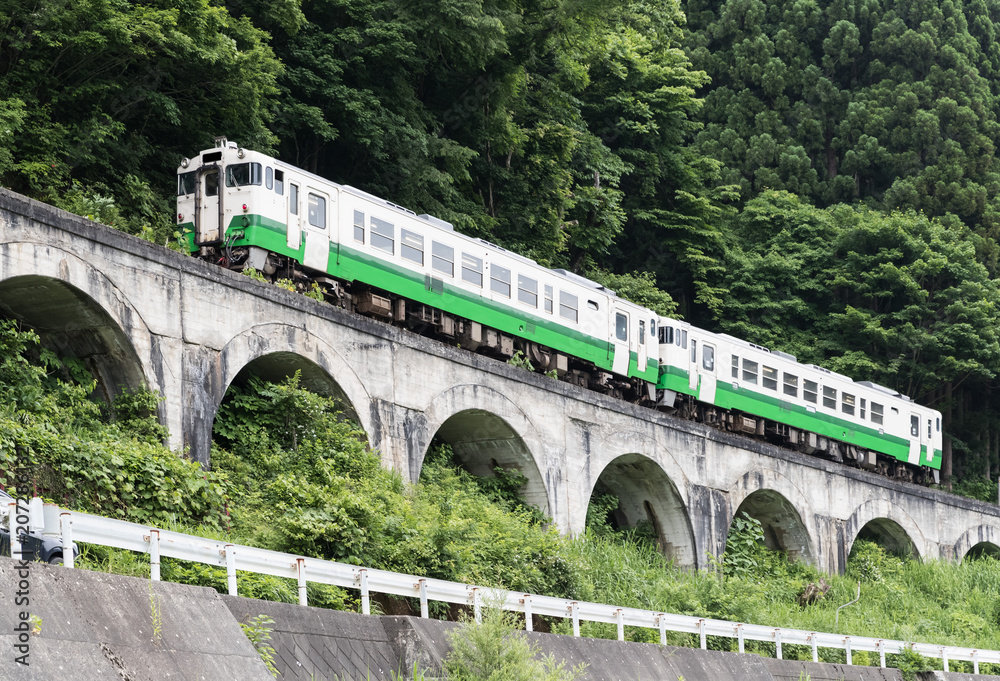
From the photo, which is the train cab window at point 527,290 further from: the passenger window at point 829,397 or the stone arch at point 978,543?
the stone arch at point 978,543

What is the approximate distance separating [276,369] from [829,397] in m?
21.5

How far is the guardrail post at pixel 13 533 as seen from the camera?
9.25 m

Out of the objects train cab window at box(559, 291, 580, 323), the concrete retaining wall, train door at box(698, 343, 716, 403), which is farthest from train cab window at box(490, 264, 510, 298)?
the concrete retaining wall

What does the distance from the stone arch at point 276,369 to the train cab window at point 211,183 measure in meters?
4.13

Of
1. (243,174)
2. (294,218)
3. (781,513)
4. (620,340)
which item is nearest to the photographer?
(243,174)

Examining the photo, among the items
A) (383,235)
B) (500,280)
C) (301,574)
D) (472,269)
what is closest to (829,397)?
(500,280)

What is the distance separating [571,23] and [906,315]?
66.0 feet

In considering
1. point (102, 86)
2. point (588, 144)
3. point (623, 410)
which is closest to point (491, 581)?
point (623, 410)

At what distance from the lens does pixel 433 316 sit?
27.4 meters

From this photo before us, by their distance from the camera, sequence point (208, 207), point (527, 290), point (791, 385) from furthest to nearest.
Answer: point (791, 385), point (527, 290), point (208, 207)

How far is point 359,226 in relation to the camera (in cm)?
2550

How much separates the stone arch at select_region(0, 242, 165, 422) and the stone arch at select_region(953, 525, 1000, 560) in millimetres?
28702

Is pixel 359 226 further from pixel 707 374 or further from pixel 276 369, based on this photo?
pixel 707 374

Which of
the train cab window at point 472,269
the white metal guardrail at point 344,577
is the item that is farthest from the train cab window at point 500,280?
the white metal guardrail at point 344,577
